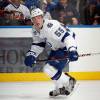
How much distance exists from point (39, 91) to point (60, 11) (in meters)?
1.56

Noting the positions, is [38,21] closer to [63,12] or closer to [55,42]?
[55,42]

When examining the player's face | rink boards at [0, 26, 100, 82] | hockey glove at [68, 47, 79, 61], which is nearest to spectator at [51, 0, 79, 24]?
rink boards at [0, 26, 100, 82]

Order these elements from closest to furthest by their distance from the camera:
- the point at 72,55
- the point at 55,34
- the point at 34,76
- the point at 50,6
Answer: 1. the point at 72,55
2. the point at 55,34
3. the point at 34,76
4. the point at 50,6

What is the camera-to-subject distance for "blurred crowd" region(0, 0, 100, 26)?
6312 mm

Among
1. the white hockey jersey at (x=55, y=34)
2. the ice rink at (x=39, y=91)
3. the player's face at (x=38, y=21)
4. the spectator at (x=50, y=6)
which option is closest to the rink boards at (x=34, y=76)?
the ice rink at (x=39, y=91)

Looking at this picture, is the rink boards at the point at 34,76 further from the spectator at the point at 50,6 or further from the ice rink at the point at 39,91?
the spectator at the point at 50,6

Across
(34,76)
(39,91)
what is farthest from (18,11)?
(39,91)

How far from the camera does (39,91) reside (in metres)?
5.22

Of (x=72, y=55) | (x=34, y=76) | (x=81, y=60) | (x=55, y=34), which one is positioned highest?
(x=55, y=34)

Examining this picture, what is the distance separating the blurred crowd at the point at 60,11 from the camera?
6312 millimetres

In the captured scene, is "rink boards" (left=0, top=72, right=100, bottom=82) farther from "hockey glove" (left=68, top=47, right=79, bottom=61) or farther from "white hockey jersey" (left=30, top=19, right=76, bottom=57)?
"hockey glove" (left=68, top=47, right=79, bottom=61)

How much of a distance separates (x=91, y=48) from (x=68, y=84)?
5.35 ft

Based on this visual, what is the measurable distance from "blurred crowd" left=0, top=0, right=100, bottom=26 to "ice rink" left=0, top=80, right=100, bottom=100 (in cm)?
93

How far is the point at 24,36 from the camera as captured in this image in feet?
20.5
